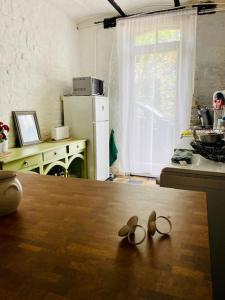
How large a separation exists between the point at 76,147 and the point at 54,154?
560 mm

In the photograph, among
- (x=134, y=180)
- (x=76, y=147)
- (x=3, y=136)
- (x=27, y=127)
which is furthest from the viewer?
(x=134, y=180)

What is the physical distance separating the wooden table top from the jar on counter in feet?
0.10

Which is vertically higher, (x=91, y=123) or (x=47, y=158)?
(x=91, y=123)

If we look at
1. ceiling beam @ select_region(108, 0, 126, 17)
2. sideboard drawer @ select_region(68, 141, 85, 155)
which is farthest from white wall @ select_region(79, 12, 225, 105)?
sideboard drawer @ select_region(68, 141, 85, 155)

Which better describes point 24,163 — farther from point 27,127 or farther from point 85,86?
point 85,86

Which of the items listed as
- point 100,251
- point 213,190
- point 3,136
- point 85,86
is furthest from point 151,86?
point 100,251

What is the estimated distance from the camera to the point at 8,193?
84 centimetres

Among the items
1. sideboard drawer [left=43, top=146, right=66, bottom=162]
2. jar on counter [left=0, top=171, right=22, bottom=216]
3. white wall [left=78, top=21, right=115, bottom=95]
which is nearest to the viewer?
jar on counter [left=0, top=171, right=22, bottom=216]

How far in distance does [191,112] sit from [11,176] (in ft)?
10.7

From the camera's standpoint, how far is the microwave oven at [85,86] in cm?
355

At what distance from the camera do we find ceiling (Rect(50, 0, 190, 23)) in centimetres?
345

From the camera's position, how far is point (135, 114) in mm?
4008

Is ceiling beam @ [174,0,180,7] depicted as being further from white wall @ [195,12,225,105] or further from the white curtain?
white wall @ [195,12,225,105]

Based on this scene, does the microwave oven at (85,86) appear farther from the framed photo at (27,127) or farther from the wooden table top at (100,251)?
the wooden table top at (100,251)
